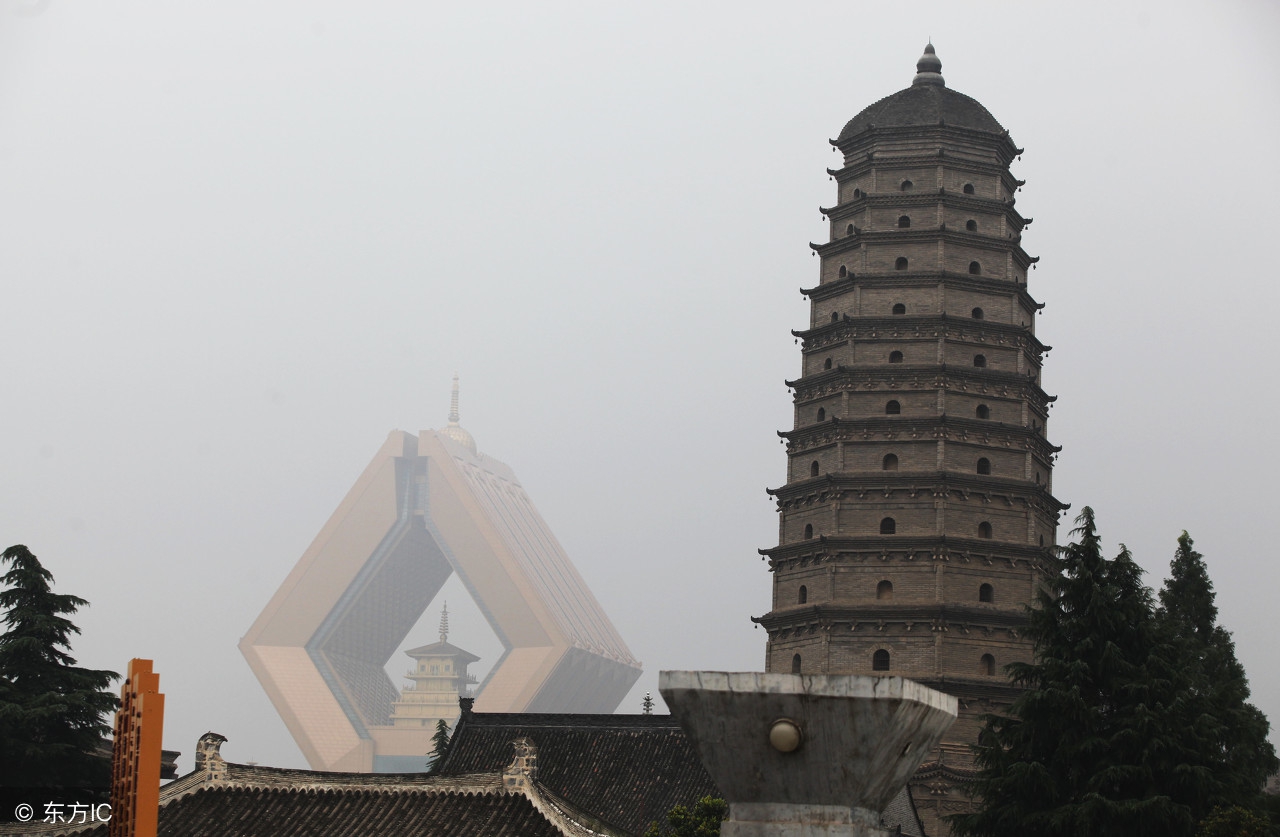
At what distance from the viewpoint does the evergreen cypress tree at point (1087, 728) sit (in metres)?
29.4

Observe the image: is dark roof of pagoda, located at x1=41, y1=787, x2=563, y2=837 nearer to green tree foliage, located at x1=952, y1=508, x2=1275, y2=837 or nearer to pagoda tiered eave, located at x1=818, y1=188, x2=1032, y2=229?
green tree foliage, located at x1=952, y1=508, x2=1275, y2=837

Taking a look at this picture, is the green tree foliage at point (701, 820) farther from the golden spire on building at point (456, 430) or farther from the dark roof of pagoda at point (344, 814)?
the golden spire on building at point (456, 430)

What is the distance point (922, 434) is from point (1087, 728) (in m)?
16.7

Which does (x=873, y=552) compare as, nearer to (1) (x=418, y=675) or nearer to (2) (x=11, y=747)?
(2) (x=11, y=747)

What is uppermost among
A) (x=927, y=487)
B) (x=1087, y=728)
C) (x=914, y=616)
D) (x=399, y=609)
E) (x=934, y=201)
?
(x=399, y=609)

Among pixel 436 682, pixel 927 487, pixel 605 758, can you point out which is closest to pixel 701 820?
pixel 605 758

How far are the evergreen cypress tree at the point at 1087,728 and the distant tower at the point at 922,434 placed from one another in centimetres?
1068

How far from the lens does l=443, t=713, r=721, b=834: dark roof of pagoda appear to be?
117 feet

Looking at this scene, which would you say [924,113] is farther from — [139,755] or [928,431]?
[139,755]

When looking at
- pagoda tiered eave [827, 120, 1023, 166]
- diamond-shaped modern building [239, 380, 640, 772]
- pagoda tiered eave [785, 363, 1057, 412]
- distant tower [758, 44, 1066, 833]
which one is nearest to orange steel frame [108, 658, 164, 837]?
distant tower [758, 44, 1066, 833]

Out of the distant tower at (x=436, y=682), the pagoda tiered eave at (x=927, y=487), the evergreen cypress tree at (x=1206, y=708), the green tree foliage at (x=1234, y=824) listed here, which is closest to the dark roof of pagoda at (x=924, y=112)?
the pagoda tiered eave at (x=927, y=487)

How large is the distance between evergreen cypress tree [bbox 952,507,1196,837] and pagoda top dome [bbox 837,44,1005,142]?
20483 millimetres

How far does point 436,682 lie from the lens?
434 feet

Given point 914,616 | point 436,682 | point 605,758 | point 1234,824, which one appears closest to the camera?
point 1234,824
